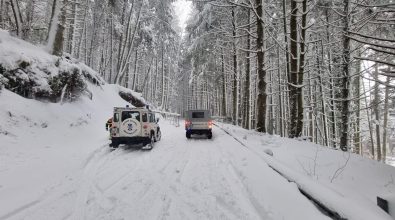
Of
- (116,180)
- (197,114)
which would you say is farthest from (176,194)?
(197,114)

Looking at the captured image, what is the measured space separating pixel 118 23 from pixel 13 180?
30338mm

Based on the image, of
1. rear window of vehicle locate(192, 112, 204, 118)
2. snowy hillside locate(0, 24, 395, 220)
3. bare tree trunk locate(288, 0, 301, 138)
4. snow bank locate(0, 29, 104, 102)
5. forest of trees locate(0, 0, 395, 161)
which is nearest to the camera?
snowy hillside locate(0, 24, 395, 220)

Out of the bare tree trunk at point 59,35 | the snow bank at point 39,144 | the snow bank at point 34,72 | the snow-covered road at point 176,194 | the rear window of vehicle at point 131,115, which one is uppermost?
the bare tree trunk at point 59,35

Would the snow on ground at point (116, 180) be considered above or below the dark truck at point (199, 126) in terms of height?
below

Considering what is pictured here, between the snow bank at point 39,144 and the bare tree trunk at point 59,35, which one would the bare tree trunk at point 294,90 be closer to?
the snow bank at point 39,144

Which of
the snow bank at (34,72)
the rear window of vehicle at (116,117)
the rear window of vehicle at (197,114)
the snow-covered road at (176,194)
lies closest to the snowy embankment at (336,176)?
the snow-covered road at (176,194)

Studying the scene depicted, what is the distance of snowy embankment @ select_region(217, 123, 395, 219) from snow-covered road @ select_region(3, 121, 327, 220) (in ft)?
0.96

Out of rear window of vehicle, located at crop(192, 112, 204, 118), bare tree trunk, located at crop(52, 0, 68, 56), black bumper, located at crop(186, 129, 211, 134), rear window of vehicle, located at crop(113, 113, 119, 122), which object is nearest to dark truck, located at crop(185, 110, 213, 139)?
black bumper, located at crop(186, 129, 211, 134)

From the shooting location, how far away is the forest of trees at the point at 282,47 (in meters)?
13.9

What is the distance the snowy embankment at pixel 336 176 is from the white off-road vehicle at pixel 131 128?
491 centimetres

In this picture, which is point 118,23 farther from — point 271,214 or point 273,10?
point 271,214

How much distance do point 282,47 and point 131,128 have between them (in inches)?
321

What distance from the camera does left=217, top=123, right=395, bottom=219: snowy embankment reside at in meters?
4.97

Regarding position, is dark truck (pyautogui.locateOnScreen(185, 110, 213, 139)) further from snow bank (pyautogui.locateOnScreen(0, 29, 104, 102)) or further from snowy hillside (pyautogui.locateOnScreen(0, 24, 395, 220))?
snow bank (pyautogui.locateOnScreen(0, 29, 104, 102))
